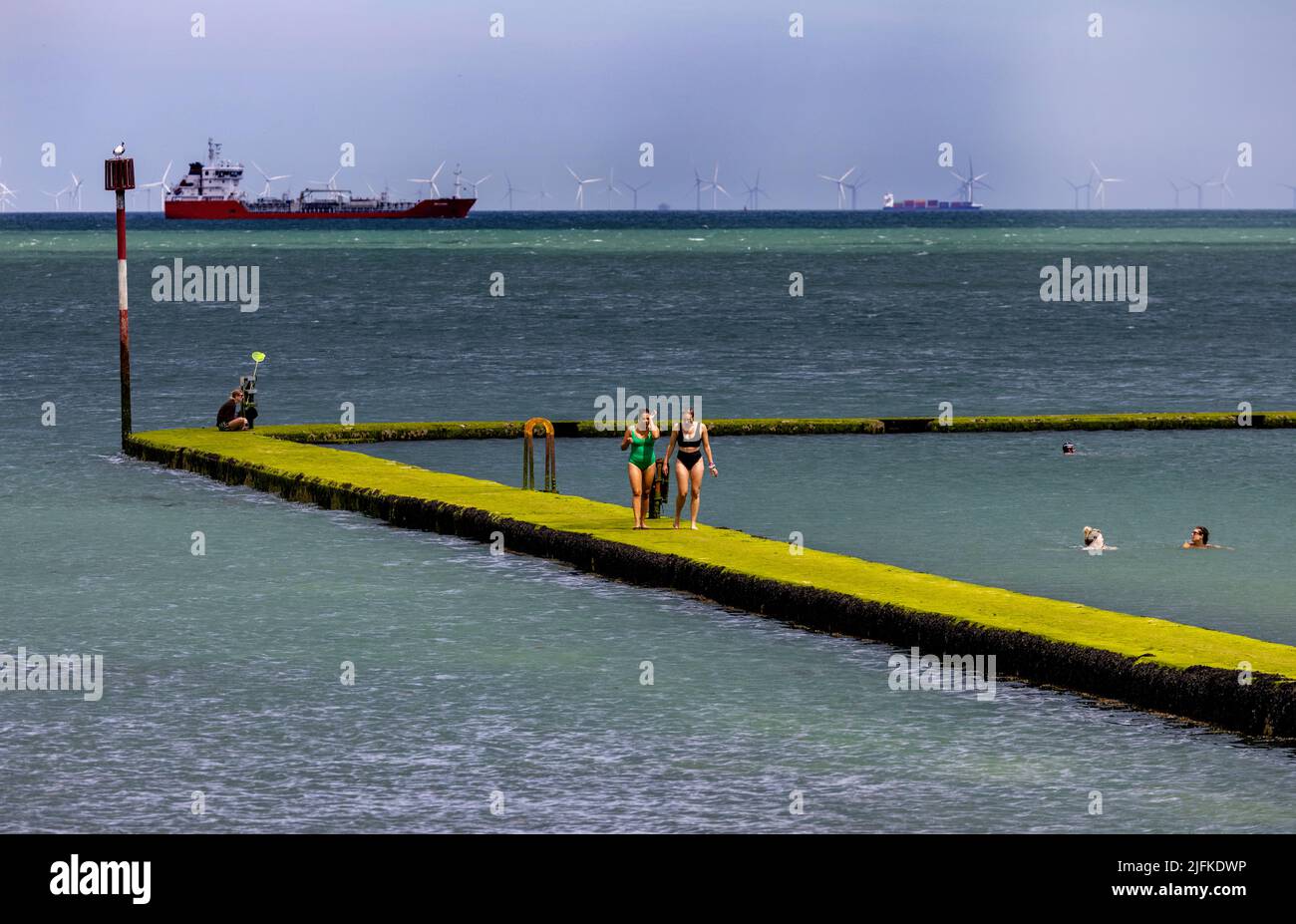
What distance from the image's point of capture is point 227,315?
9875cm

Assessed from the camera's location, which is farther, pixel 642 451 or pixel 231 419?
pixel 231 419

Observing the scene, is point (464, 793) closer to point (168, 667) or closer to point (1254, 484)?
point (168, 667)

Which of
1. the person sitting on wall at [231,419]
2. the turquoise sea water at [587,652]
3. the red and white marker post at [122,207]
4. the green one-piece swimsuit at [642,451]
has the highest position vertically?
the red and white marker post at [122,207]

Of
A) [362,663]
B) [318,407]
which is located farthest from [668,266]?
[362,663]

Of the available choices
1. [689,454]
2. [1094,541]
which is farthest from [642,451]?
[1094,541]

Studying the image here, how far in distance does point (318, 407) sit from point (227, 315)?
5080 centimetres

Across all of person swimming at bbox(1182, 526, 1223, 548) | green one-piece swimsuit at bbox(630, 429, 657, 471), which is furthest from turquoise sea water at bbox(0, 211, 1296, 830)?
green one-piece swimsuit at bbox(630, 429, 657, 471)

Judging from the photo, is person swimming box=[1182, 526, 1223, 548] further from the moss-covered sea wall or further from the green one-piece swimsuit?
the green one-piece swimsuit

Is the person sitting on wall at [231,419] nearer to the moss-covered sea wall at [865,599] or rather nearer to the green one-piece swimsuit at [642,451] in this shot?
the moss-covered sea wall at [865,599]

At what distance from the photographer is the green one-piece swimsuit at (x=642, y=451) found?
73.6ft

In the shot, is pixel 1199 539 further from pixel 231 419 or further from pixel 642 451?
pixel 231 419

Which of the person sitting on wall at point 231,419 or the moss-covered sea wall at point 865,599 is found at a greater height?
the person sitting on wall at point 231,419

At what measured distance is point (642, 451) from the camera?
2242cm

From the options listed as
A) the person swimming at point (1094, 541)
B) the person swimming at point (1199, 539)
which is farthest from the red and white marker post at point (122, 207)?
the person swimming at point (1199, 539)
